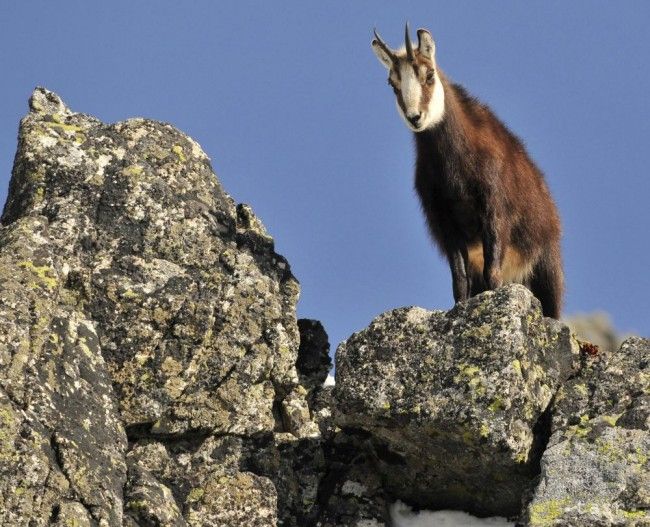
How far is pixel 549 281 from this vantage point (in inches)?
470

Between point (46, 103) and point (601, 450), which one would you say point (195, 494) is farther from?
point (46, 103)

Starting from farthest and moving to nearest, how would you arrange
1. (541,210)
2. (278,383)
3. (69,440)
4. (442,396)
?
(541,210) < (278,383) < (442,396) < (69,440)

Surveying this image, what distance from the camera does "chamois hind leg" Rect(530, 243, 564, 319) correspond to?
11906 mm

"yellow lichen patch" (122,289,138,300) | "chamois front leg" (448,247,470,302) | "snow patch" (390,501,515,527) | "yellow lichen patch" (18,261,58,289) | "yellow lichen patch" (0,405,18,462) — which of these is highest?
"chamois front leg" (448,247,470,302)

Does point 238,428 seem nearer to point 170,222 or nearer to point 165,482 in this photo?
point 165,482

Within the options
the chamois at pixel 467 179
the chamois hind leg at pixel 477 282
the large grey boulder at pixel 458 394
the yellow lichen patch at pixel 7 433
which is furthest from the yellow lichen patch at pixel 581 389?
the yellow lichen patch at pixel 7 433

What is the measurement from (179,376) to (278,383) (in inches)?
34.8

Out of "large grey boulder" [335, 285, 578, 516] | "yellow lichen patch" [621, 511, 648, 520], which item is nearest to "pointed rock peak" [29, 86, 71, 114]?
"large grey boulder" [335, 285, 578, 516]

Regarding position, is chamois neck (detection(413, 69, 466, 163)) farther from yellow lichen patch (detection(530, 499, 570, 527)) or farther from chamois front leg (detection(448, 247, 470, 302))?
yellow lichen patch (detection(530, 499, 570, 527))

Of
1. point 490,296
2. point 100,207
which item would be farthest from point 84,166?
point 490,296

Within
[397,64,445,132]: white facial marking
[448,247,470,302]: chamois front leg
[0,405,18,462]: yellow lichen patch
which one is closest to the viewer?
[0,405,18,462]: yellow lichen patch

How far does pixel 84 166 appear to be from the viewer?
10.1 metres

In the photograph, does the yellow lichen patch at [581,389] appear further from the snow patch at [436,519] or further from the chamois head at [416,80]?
Result: the chamois head at [416,80]

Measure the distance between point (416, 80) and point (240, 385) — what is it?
310 cm
